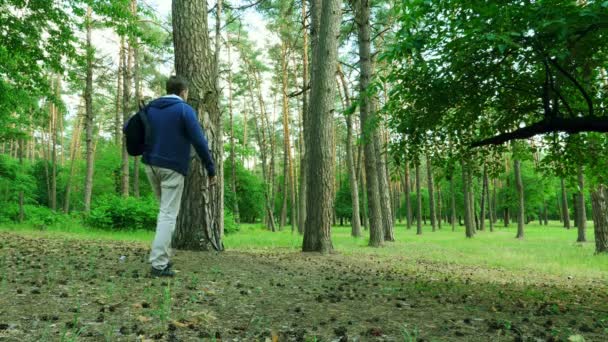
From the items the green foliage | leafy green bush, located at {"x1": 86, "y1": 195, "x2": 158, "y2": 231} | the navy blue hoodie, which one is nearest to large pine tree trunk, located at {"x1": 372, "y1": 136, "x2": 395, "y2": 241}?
leafy green bush, located at {"x1": 86, "y1": 195, "x2": 158, "y2": 231}

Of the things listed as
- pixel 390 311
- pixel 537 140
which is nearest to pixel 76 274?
pixel 390 311

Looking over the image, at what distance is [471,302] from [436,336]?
179 cm

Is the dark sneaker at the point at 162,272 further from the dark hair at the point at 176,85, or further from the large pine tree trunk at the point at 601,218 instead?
the large pine tree trunk at the point at 601,218

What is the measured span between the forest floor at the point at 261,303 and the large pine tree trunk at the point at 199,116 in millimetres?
541

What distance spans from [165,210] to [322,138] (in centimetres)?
529

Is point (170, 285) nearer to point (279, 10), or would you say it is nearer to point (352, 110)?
point (352, 110)

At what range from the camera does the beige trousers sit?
4469 millimetres

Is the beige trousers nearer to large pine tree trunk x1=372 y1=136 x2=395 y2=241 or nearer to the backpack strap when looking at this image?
the backpack strap

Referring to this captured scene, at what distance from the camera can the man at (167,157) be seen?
14.8 feet

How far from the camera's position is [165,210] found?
176 inches

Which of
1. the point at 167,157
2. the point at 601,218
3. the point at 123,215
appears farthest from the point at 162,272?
the point at 601,218

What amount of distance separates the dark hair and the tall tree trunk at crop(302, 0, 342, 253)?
466 cm

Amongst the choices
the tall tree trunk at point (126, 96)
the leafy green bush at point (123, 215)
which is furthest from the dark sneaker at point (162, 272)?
the tall tree trunk at point (126, 96)

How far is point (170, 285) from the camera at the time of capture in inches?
168
